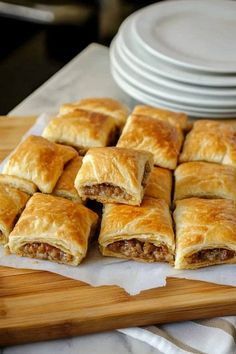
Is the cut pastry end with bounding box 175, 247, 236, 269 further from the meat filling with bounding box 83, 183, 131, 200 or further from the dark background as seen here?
the dark background

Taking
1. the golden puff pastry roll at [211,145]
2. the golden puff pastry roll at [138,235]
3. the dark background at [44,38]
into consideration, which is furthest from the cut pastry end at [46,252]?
the dark background at [44,38]

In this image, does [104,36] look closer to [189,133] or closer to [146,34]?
[146,34]

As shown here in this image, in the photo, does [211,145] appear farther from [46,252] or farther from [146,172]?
[46,252]

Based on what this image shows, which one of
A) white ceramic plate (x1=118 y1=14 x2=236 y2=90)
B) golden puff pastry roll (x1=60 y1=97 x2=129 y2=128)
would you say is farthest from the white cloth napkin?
white ceramic plate (x1=118 y1=14 x2=236 y2=90)

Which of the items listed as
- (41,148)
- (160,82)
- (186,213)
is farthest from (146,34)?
(186,213)

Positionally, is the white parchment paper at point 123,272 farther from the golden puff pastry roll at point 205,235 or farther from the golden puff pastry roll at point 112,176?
the golden puff pastry roll at point 112,176
